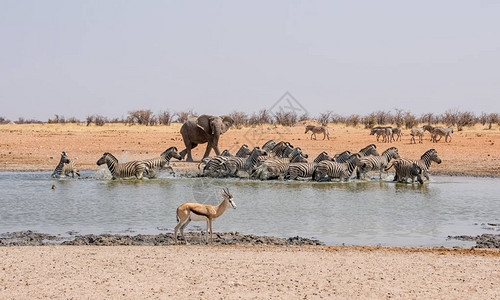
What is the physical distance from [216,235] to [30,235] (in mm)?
3066

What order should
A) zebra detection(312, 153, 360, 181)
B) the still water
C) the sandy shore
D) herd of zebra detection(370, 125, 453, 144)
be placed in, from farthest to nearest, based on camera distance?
herd of zebra detection(370, 125, 453, 144)
zebra detection(312, 153, 360, 181)
the still water
the sandy shore

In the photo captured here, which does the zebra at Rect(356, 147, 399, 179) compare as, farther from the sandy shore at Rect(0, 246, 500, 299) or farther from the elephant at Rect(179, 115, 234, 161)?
the sandy shore at Rect(0, 246, 500, 299)

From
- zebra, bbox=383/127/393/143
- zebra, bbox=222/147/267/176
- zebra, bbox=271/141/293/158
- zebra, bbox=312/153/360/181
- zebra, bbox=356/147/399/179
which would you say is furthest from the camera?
zebra, bbox=383/127/393/143

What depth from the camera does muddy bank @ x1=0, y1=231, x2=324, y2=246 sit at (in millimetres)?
9625

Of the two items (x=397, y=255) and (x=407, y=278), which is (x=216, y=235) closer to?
(x=397, y=255)

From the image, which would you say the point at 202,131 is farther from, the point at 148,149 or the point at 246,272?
the point at 246,272

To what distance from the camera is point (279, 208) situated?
13180 millimetres

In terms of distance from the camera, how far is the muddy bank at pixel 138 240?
962 cm

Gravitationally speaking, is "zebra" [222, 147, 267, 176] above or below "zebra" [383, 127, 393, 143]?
below

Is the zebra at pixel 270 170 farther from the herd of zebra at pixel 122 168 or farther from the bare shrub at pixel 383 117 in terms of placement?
the bare shrub at pixel 383 117

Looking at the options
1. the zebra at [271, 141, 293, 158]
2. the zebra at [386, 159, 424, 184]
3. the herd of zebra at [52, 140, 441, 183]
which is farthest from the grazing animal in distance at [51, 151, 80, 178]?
the zebra at [386, 159, 424, 184]

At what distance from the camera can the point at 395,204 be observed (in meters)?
13.6

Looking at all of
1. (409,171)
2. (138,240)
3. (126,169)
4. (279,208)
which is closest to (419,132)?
(409,171)

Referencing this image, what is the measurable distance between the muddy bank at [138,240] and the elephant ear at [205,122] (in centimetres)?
1471
